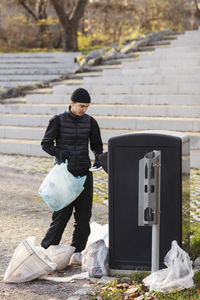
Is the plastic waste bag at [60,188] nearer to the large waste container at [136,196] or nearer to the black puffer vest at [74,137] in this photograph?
the black puffer vest at [74,137]

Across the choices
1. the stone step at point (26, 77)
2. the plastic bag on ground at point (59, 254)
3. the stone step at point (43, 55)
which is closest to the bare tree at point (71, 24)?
the stone step at point (43, 55)

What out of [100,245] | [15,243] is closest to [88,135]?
[100,245]

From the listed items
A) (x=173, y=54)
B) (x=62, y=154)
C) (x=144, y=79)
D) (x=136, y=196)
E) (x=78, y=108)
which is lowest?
(x=136, y=196)

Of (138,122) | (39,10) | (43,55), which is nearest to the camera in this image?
(138,122)

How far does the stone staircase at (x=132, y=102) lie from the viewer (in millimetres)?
12719

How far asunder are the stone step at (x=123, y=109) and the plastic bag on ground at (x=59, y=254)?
7.98 meters

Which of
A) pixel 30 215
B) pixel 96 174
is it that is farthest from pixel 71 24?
pixel 30 215

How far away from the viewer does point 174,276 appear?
4.32 m

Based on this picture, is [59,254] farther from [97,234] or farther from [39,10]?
[39,10]

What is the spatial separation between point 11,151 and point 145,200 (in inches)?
366

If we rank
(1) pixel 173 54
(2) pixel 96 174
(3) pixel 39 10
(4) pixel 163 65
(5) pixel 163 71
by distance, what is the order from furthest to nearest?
1. (3) pixel 39 10
2. (1) pixel 173 54
3. (4) pixel 163 65
4. (5) pixel 163 71
5. (2) pixel 96 174

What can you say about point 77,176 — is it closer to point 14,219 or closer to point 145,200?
point 145,200

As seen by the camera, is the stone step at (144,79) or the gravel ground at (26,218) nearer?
the gravel ground at (26,218)

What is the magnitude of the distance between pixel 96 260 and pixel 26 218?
2519 mm
